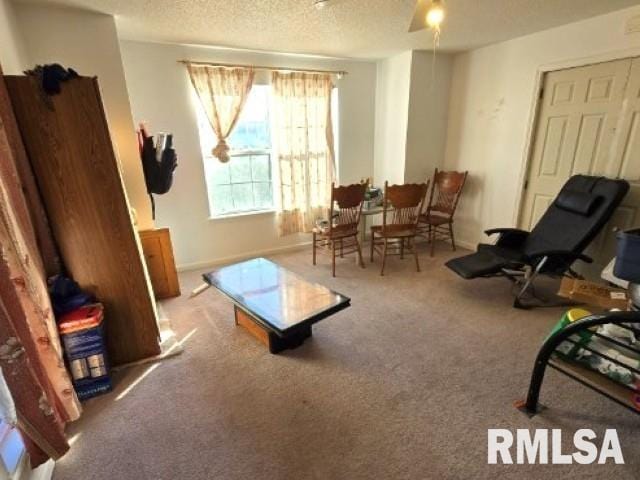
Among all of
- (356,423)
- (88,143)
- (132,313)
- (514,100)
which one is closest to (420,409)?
(356,423)

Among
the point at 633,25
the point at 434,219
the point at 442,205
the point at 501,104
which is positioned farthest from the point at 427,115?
the point at 633,25

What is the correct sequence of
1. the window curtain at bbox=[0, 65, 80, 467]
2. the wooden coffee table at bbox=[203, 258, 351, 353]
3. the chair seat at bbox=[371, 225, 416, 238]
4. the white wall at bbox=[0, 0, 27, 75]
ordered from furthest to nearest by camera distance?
A: the chair seat at bbox=[371, 225, 416, 238], the wooden coffee table at bbox=[203, 258, 351, 353], the white wall at bbox=[0, 0, 27, 75], the window curtain at bbox=[0, 65, 80, 467]

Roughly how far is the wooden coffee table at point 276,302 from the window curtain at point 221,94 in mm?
1557

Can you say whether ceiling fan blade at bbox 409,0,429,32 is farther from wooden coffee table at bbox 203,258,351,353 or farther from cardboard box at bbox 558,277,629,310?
cardboard box at bbox 558,277,629,310

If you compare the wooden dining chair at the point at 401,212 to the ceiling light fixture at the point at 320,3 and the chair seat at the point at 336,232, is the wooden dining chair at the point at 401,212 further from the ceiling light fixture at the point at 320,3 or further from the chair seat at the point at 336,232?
the ceiling light fixture at the point at 320,3

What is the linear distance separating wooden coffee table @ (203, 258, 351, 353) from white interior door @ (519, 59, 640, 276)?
8.17 ft

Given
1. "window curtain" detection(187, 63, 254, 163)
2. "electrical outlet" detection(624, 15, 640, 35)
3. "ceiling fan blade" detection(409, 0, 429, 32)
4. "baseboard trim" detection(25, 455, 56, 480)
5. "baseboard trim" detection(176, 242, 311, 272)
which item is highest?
"electrical outlet" detection(624, 15, 640, 35)

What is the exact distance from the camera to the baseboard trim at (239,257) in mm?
3584

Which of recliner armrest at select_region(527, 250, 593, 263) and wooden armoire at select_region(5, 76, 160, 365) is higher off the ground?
wooden armoire at select_region(5, 76, 160, 365)

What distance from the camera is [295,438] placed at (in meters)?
1.54

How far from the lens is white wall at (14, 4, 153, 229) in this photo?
2.19 meters

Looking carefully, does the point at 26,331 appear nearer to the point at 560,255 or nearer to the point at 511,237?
the point at 560,255

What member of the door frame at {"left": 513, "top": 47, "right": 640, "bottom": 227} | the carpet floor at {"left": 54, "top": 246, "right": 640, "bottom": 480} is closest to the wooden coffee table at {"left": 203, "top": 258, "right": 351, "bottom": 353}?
the carpet floor at {"left": 54, "top": 246, "right": 640, "bottom": 480}

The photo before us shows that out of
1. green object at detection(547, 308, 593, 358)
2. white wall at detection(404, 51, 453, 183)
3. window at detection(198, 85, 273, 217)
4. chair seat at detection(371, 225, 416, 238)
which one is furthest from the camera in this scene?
white wall at detection(404, 51, 453, 183)
